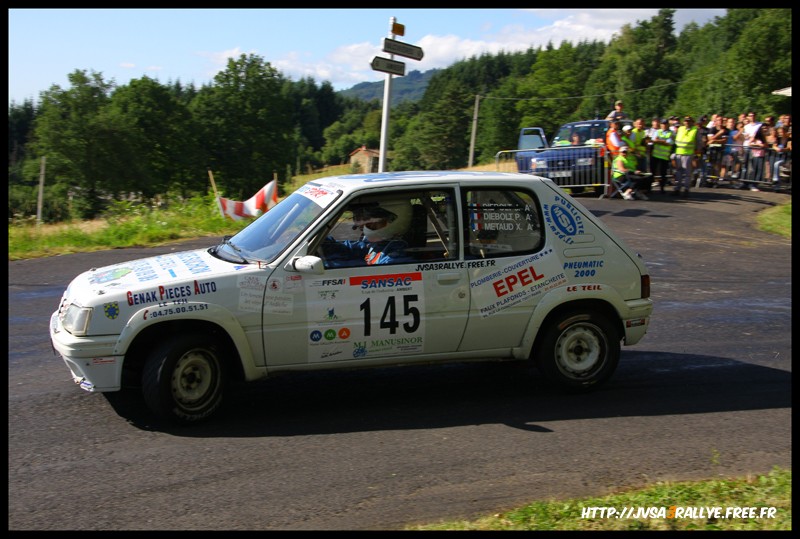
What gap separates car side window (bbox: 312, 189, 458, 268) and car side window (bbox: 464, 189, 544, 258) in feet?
0.52

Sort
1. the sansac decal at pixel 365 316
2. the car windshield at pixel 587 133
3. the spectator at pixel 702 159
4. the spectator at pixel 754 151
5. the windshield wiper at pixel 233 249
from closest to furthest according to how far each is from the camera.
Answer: the sansac decal at pixel 365 316 < the windshield wiper at pixel 233 249 < the car windshield at pixel 587 133 < the spectator at pixel 754 151 < the spectator at pixel 702 159

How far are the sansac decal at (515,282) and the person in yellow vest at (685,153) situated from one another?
1613cm

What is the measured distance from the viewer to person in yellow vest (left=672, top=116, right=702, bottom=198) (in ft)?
68.7

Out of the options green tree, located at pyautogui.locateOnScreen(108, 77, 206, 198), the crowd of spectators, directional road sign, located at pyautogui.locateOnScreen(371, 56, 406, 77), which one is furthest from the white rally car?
green tree, located at pyautogui.locateOnScreen(108, 77, 206, 198)

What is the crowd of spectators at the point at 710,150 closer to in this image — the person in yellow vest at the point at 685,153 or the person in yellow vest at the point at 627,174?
the person in yellow vest at the point at 685,153

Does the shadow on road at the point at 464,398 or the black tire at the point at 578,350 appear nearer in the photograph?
the shadow on road at the point at 464,398

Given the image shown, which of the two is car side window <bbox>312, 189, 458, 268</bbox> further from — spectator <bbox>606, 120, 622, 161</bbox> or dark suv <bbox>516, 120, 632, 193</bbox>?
spectator <bbox>606, 120, 622, 161</bbox>

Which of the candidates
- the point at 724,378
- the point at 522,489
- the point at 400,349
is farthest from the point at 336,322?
the point at 724,378

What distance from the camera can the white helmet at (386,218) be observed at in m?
6.18

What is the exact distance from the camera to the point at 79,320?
5496mm

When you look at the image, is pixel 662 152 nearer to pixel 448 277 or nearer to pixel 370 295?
pixel 448 277

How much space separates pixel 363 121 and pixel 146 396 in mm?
164551

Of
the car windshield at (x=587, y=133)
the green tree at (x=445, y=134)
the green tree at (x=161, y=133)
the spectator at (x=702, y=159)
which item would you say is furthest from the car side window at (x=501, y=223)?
the green tree at (x=445, y=134)

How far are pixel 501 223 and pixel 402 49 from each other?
29.3ft
